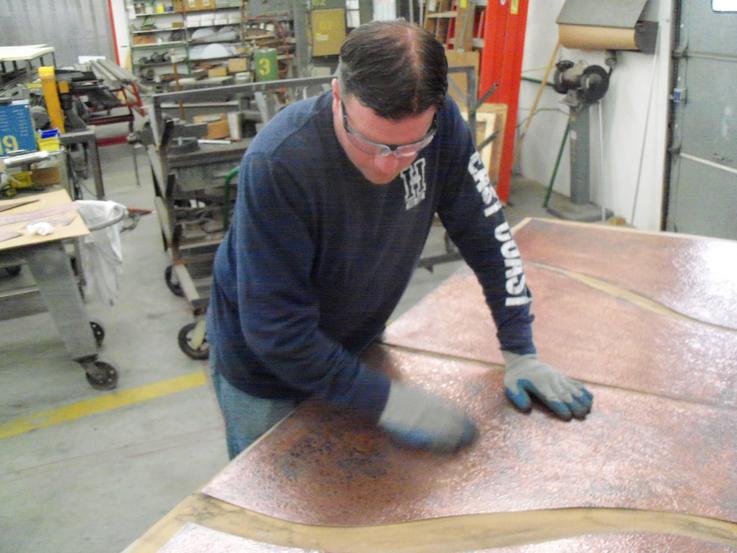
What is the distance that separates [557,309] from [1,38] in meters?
9.40

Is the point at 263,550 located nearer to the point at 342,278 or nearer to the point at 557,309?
the point at 342,278

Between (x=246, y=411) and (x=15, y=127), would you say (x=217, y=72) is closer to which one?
(x=15, y=127)

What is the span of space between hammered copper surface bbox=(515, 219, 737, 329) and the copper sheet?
112cm

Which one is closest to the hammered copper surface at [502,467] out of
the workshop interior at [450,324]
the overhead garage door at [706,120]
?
the workshop interior at [450,324]

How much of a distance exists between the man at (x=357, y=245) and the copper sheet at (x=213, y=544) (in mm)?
274

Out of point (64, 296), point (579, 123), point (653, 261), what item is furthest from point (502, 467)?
point (579, 123)

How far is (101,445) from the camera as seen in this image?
8.32 feet

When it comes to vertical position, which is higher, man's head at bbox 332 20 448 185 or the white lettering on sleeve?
man's head at bbox 332 20 448 185

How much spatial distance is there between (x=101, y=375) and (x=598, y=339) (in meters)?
2.16

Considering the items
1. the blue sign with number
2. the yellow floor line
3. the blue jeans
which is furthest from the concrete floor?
the blue sign with number

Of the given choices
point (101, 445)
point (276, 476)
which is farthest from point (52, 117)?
point (276, 476)

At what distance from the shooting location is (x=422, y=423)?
113 centimetres

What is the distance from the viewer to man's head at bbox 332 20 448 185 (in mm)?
919

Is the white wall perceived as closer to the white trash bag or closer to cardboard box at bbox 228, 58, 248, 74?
the white trash bag
